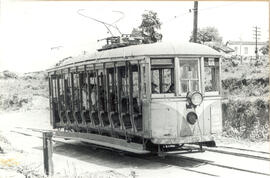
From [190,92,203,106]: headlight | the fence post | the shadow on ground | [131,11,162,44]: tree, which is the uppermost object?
[131,11,162,44]: tree

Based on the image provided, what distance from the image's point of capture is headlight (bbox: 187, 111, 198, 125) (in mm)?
8664

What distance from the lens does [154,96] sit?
8.68 m

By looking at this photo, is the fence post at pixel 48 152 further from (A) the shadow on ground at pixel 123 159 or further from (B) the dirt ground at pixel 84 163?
(A) the shadow on ground at pixel 123 159

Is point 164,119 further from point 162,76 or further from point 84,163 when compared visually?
point 84,163

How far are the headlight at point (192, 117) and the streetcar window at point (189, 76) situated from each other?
54cm

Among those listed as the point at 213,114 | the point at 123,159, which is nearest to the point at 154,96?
the point at 213,114

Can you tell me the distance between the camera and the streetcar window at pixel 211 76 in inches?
363

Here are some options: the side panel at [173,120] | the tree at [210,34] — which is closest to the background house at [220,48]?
the tree at [210,34]

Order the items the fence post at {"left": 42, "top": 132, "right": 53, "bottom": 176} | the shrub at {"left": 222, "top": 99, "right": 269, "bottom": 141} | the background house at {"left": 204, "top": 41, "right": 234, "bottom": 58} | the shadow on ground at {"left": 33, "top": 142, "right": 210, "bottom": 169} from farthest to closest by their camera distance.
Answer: the background house at {"left": 204, "top": 41, "right": 234, "bottom": 58}
the shrub at {"left": 222, "top": 99, "right": 269, "bottom": 141}
the shadow on ground at {"left": 33, "top": 142, "right": 210, "bottom": 169}
the fence post at {"left": 42, "top": 132, "right": 53, "bottom": 176}

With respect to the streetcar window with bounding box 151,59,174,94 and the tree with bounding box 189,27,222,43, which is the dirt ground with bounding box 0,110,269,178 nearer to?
the streetcar window with bounding box 151,59,174,94

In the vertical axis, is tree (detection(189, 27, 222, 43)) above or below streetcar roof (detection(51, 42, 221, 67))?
above

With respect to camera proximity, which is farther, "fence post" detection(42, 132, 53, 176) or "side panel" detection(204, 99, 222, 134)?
"side panel" detection(204, 99, 222, 134)

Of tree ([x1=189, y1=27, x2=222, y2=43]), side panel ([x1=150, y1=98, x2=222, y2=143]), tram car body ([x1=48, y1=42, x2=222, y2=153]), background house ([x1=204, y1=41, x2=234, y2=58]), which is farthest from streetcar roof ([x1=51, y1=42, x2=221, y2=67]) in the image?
tree ([x1=189, y1=27, x2=222, y2=43])

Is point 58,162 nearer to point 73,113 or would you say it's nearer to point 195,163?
point 73,113
